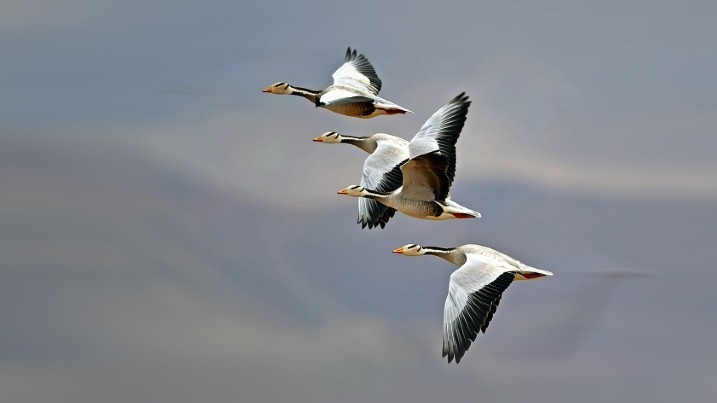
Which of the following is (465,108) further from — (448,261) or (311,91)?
(311,91)

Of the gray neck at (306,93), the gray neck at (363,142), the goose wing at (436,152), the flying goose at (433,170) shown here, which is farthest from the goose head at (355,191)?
the gray neck at (306,93)

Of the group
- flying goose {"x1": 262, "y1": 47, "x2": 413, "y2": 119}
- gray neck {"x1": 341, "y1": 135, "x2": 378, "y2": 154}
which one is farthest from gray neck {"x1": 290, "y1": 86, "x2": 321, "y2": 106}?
gray neck {"x1": 341, "y1": 135, "x2": 378, "y2": 154}

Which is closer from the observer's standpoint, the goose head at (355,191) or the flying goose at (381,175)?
the goose head at (355,191)

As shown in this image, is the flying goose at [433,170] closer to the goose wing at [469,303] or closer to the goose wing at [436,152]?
the goose wing at [436,152]

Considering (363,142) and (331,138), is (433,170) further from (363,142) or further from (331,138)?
(331,138)

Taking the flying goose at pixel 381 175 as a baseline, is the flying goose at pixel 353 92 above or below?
above

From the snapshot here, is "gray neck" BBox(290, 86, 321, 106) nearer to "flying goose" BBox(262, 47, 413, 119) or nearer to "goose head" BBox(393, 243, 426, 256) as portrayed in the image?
"flying goose" BBox(262, 47, 413, 119)

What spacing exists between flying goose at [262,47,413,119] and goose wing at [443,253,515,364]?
7.55 meters

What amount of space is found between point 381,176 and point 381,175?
0.04m

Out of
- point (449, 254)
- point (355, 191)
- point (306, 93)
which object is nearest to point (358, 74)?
point (306, 93)

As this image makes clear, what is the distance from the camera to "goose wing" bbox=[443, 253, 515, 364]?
2792 cm

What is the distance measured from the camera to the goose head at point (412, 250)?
3180 centimetres

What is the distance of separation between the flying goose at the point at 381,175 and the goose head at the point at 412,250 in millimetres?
1786

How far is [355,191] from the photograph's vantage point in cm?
3272
